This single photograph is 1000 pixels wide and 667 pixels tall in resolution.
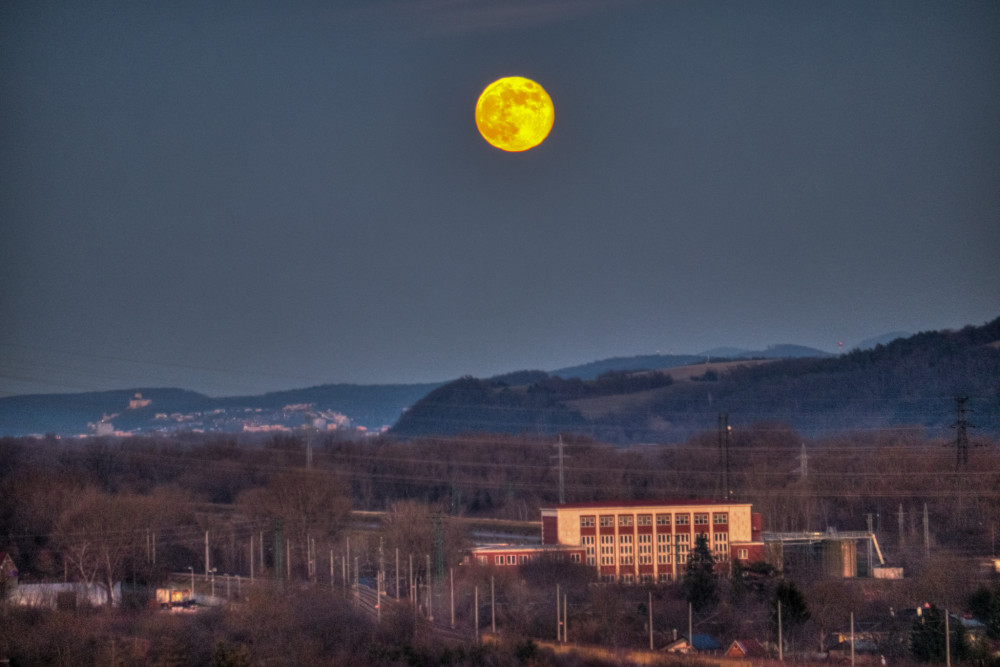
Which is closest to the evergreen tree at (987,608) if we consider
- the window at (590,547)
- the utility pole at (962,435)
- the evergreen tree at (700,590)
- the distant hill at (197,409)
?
the evergreen tree at (700,590)

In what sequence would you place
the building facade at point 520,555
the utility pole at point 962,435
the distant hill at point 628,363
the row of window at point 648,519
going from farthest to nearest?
the distant hill at point 628,363 < the utility pole at point 962,435 < the row of window at point 648,519 < the building facade at point 520,555

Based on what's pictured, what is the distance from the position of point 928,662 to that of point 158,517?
37.6ft

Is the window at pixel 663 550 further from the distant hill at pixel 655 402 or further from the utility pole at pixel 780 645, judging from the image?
the distant hill at pixel 655 402

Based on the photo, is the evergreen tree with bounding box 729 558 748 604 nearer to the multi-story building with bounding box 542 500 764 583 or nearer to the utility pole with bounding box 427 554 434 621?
the multi-story building with bounding box 542 500 764 583

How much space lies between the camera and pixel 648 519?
1602cm

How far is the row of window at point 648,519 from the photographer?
51.7ft

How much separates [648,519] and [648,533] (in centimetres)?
20

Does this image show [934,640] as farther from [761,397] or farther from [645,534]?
[761,397]

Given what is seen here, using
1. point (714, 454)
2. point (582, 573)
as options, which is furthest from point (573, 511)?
point (714, 454)

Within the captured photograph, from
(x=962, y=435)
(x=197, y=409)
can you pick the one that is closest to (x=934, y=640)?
(x=962, y=435)

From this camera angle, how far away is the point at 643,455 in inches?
1013

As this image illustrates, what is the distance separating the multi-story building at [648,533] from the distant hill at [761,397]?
13.9 metres

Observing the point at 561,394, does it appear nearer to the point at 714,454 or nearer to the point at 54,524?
the point at 714,454

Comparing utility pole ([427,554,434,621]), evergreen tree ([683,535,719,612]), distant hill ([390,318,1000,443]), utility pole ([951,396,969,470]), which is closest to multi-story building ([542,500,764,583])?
utility pole ([427,554,434,621])
